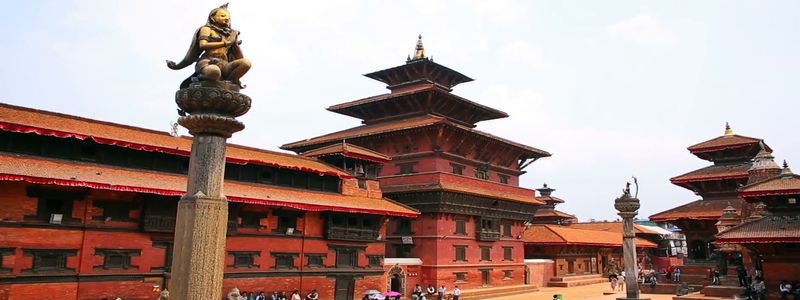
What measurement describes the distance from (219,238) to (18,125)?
1446cm

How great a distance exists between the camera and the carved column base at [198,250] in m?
7.42

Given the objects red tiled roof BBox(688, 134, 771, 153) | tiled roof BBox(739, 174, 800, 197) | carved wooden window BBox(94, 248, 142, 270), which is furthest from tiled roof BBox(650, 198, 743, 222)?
carved wooden window BBox(94, 248, 142, 270)

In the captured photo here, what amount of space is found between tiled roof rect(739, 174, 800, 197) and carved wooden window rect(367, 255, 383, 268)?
17.1 m

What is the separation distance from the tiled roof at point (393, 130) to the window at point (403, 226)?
560cm

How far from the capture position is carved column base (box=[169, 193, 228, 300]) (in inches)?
292

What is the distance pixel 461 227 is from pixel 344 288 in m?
9.97

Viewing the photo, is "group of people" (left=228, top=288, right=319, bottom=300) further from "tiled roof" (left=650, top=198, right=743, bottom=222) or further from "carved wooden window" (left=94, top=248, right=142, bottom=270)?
"tiled roof" (left=650, top=198, right=743, bottom=222)

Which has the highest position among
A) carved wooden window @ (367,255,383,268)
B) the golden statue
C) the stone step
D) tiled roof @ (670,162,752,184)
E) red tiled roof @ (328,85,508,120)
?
red tiled roof @ (328,85,508,120)

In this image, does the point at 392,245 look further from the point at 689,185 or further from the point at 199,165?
the point at 199,165

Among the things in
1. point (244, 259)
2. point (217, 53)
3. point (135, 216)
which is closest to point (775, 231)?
point (244, 259)

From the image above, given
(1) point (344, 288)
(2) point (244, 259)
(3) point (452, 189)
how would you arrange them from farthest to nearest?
(3) point (452, 189), (1) point (344, 288), (2) point (244, 259)

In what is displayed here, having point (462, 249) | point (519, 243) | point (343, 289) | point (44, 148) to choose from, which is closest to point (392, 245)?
point (462, 249)

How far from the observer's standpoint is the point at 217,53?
8406 millimetres

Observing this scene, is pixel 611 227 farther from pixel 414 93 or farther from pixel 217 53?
pixel 217 53
